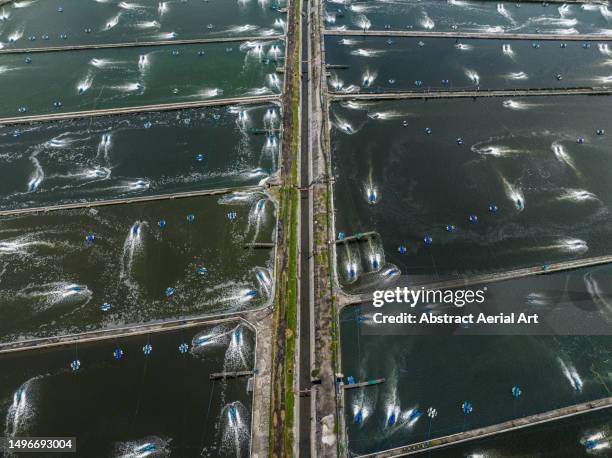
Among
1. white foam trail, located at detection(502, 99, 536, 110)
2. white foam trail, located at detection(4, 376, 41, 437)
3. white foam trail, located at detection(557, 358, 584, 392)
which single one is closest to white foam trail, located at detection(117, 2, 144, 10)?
white foam trail, located at detection(502, 99, 536, 110)

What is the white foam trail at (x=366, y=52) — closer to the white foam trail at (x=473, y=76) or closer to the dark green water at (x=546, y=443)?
the white foam trail at (x=473, y=76)

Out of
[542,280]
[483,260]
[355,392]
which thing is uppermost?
[483,260]

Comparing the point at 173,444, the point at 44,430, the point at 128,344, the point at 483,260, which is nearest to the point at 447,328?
the point at 483,260

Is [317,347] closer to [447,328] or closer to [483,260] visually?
[447,328]

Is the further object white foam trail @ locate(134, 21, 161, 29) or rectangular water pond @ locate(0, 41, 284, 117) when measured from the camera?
white foam trail @ locate(134, 21, 161, 29)

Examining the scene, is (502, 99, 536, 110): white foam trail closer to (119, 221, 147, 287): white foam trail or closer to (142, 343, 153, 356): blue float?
(119, 221, 147, 287): white foam trail

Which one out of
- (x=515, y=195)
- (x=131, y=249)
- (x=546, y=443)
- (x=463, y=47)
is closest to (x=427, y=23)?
(x=463, y=47)
